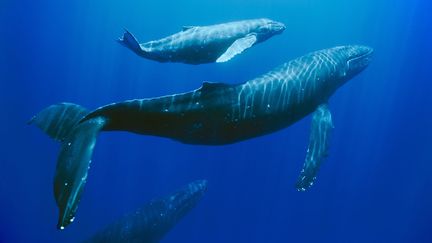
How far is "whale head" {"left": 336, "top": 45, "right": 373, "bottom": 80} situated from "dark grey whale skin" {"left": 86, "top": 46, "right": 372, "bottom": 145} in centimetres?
151

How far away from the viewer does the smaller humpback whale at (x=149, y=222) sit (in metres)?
13.4

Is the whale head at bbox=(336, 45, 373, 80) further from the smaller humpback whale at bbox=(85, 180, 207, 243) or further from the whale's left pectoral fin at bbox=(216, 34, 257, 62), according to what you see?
the smaller humpback whale at bbox=(85, 180, 207, 243)

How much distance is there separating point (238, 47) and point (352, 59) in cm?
313

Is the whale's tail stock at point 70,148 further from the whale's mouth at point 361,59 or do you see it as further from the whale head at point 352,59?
the whale's mouth at point 361,59

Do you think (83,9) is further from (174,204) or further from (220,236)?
(174,204)

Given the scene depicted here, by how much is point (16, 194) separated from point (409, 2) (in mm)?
33694

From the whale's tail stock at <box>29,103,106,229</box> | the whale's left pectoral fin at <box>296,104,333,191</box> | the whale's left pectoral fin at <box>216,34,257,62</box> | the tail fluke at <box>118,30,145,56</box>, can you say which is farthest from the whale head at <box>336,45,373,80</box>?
the whale's tail stock at <box>29,103,106,229</box>

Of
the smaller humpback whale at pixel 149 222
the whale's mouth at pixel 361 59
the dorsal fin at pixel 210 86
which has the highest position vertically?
the whale's mouth at pixel 361 59

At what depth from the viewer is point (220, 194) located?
2848 centimetres

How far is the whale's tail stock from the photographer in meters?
5.54

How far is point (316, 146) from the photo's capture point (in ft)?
28.0

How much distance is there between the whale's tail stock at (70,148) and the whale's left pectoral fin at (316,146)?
3.98m

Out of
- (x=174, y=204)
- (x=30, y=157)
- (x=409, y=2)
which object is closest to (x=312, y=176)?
(x=174, y=204)

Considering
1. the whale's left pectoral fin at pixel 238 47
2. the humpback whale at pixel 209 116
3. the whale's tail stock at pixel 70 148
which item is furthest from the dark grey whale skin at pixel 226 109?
the whale's left pectoral fin at pixel 238 47
